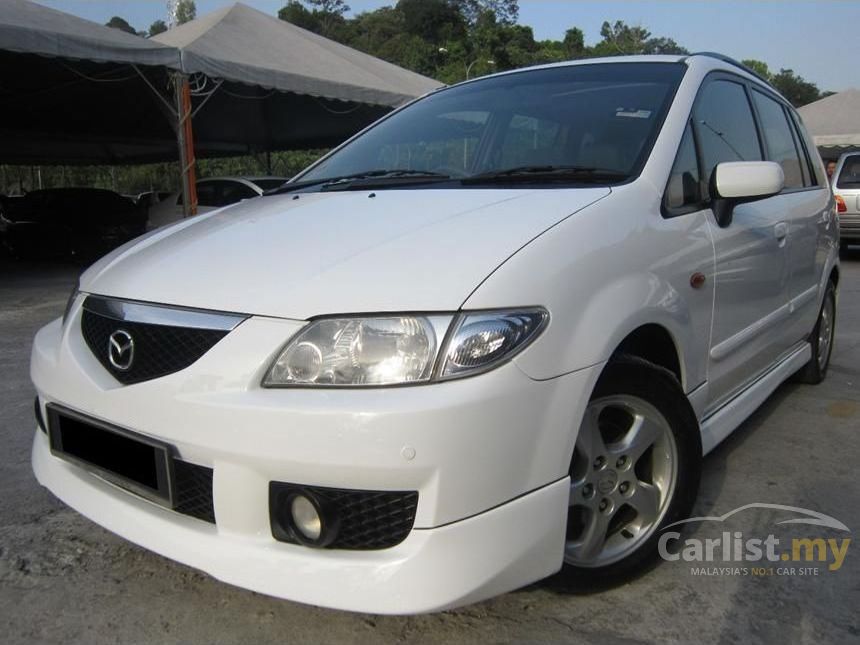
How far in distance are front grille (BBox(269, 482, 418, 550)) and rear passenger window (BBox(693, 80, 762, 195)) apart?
1.67 m

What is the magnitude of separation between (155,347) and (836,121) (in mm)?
27249

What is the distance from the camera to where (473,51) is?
50906 mm

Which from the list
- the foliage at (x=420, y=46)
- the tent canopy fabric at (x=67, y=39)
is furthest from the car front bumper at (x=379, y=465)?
the foliage at (x=420, y=46)

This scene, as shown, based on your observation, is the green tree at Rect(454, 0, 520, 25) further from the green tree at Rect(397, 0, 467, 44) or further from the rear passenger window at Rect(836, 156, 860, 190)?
the rear passenger window at Rect(836, 156, 860, 190)

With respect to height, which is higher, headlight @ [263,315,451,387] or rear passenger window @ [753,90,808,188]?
rear passenger window @ [753,90,808,188]

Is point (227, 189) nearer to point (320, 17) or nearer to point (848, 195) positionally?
point (848, 195)

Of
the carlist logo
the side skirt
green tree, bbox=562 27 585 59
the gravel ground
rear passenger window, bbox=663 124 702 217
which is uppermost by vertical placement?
green tree, bbox=562 27 585 59

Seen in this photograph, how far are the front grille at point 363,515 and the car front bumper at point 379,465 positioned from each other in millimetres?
23

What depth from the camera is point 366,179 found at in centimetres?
269

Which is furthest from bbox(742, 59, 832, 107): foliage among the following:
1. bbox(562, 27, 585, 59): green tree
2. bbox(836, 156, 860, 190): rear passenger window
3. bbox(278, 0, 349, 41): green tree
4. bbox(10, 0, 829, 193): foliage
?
bbox(836, 156, 860, 190): rear passenger window

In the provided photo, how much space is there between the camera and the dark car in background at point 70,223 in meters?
12.2

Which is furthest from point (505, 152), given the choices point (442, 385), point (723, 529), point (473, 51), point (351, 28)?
point (351, 28)

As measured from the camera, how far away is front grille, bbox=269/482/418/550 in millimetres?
1579

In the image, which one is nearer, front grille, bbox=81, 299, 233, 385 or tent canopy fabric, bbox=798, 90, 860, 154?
front grille, bbox=81, 299, 233, 385
